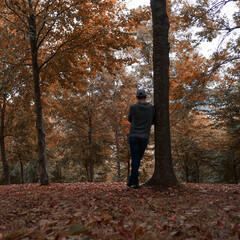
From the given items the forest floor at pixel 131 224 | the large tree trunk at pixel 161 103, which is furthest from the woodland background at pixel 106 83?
the forest floor at pixel 131 224

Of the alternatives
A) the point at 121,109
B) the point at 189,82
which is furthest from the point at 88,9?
the point at 121,109

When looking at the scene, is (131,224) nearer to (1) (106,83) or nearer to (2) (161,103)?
(2) (161,103)

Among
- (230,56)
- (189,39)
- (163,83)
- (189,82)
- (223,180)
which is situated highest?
(189,39)

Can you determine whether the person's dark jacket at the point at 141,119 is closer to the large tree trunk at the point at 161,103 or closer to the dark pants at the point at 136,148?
the dark pants at the point at 136,148

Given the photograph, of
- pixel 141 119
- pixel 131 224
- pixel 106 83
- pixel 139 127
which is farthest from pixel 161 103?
pixel 106 83

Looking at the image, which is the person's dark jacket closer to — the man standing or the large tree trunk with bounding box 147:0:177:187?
the man standing

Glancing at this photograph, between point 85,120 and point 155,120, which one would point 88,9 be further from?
point 85,120

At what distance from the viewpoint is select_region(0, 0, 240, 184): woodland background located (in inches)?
295

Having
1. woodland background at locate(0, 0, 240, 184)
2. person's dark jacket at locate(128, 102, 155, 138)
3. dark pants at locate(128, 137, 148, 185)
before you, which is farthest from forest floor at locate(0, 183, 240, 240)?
woodland background at locate(0, 0, 240, 184)

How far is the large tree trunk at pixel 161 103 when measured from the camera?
4.97 meters

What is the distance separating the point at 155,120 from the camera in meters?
5.20

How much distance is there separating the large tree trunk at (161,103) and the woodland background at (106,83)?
2273mm

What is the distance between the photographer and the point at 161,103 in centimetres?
513

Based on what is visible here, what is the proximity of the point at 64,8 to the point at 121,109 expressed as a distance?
7.79 meters
